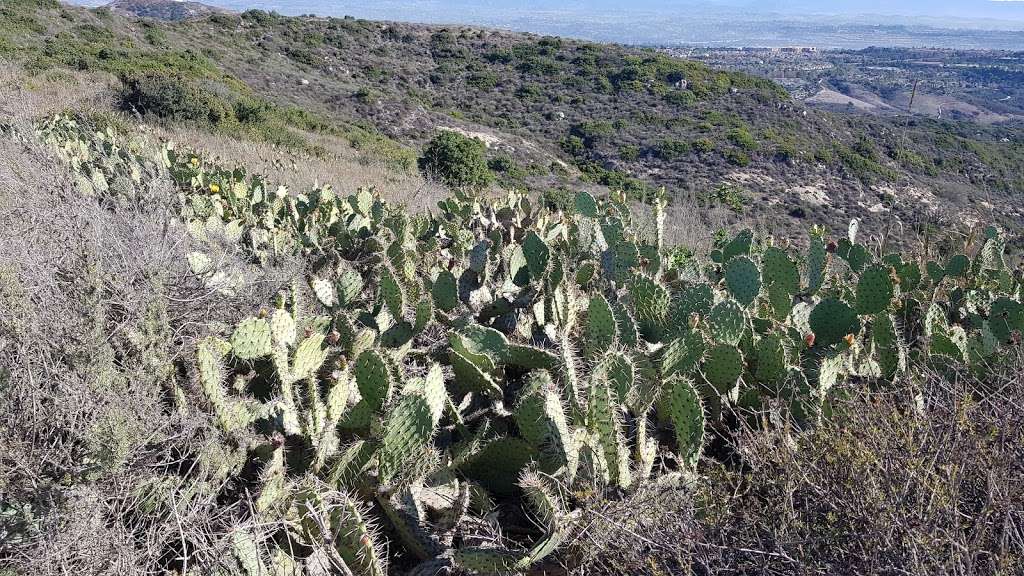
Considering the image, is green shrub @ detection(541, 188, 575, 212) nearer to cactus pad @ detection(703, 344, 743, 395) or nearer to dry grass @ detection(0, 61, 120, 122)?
cactus pad @ detection(703, 344, 743, 395)

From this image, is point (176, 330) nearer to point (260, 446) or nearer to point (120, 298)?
point (120, 298)

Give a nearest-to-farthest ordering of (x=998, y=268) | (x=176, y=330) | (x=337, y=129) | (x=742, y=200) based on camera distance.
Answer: (x=176, y=330) → (x=998, y=268) → (x=337, y=129) → (x=742, y=200)

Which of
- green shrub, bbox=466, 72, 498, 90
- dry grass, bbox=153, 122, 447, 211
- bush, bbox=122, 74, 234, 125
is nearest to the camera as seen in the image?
dry grass, bbox=153, 122, 447, 211

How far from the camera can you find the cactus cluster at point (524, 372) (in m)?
1.81

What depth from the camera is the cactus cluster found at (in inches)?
71.4

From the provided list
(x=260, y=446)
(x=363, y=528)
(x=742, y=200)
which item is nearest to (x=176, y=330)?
(x=260, y=446)

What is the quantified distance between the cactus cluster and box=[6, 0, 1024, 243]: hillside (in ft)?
47.9

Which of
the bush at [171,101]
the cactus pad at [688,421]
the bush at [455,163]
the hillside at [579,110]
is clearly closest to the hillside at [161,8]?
the hillside at [579,110]

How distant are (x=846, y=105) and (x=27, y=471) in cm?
6464

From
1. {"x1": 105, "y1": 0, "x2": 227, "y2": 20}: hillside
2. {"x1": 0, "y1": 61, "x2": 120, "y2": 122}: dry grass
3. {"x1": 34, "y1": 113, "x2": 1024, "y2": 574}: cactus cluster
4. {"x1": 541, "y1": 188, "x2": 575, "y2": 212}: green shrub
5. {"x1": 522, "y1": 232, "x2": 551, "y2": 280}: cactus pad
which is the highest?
{"x1": 105, "y1": 0, "x2": 227, "y2": 20}: hillside

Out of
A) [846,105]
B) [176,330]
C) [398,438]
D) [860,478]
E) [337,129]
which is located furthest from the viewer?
[846,105]

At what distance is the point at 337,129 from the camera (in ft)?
66.3

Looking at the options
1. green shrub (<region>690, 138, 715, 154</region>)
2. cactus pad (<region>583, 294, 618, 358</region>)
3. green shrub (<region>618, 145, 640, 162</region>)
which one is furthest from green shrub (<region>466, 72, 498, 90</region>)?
cactus pad (<region>583, 294, 618, 358</region>)

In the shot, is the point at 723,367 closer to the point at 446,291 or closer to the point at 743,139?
the point at 446,291
